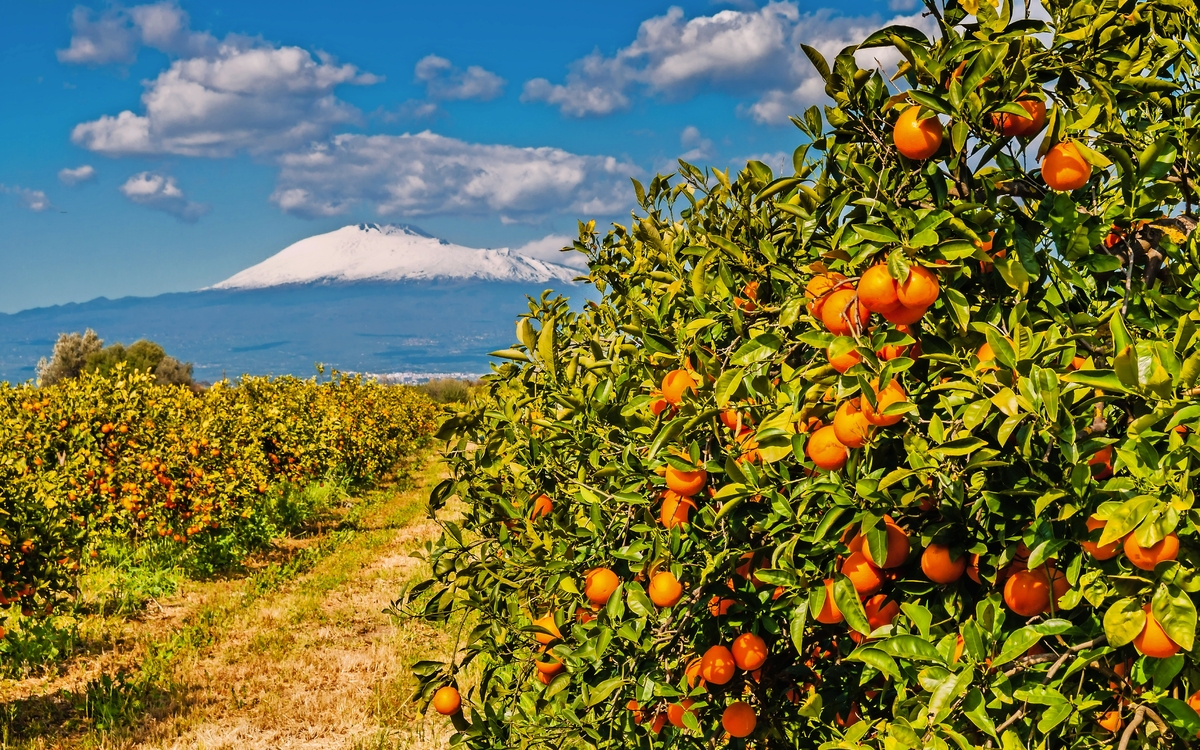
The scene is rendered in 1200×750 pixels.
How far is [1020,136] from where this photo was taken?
4.51 ft

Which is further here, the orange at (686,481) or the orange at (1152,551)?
the orange at (686,481)

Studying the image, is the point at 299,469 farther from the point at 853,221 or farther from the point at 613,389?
the point at 853,221

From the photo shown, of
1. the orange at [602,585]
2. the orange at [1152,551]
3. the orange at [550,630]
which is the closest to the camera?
the orange at [1152,551]

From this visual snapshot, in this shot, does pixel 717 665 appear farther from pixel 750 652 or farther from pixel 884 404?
pixel 884 404

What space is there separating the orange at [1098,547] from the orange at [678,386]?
30.1 inches

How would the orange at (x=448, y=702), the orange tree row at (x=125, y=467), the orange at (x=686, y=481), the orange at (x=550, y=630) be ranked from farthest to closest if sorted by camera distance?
the orange tree row at (x=125, y=467) < the orange at (x=448, y=702) < the orange at (x=550, y=630) < the orange at (x=686, y=481)

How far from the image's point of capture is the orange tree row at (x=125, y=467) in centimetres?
461

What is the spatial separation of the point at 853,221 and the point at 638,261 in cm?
181

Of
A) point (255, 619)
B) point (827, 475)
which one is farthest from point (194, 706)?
point (827, 475)

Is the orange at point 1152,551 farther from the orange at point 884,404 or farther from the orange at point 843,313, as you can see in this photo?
the orange at point 843,313

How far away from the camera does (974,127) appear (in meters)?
1.30

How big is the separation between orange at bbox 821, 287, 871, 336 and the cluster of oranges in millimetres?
255

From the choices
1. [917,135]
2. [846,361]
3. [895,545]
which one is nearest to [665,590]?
[895,545]

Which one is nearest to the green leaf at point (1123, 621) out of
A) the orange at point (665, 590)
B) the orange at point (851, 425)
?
the orange at point (851, 425)
